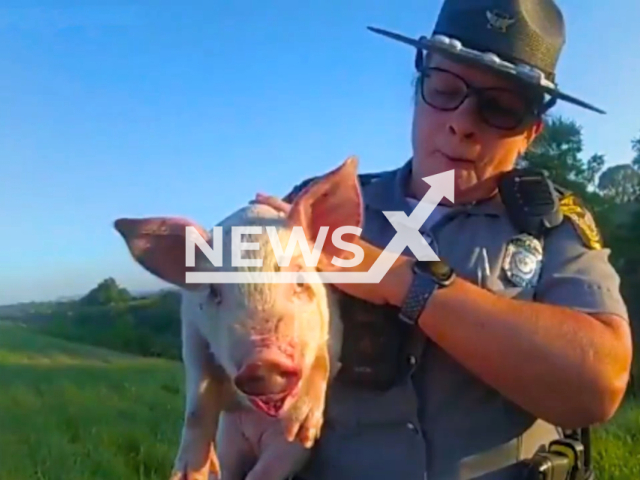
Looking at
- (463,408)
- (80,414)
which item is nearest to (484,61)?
(463,408)

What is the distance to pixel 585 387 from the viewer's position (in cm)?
221

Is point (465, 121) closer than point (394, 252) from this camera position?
No

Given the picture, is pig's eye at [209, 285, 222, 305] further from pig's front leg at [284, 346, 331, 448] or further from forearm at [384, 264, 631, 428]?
forearm at [384, 264, 631, 428]

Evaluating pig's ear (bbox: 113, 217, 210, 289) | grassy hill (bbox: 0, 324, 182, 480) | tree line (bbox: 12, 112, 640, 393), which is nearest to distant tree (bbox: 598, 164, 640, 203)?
tree line (bbox: 12, 112, 640, 393)

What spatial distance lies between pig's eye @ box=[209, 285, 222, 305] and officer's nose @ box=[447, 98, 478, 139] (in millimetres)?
865

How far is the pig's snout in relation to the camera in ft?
6.31

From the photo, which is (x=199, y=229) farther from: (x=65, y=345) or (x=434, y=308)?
(x=65, y=345)

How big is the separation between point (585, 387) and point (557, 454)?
0.79 ft

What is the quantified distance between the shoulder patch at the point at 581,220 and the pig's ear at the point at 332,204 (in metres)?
0.59

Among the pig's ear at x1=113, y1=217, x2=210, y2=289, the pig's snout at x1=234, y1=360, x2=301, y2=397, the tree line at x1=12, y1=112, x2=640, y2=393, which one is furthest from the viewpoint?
the tree line at x1=12, y1=112, x2=640, y2=393

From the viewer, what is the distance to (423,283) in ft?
7.23

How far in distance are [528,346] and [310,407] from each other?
0.56 meters

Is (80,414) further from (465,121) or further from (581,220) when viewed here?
(581,220)

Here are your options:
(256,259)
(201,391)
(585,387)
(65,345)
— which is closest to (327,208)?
(256,259)
